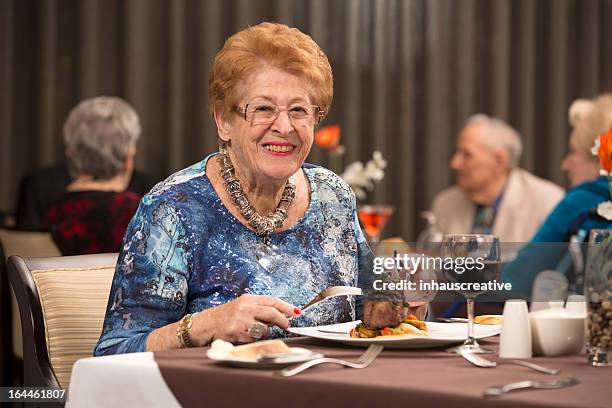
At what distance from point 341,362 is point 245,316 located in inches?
12.2

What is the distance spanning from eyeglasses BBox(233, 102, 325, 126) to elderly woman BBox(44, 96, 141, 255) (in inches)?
61.6

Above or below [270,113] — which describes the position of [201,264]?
below

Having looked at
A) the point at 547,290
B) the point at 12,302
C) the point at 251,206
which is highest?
the point at 251,206

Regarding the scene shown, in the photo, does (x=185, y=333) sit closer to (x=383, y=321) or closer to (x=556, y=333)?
(x=383, y=321)

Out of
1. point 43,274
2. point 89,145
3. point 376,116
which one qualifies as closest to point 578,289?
point 43,274

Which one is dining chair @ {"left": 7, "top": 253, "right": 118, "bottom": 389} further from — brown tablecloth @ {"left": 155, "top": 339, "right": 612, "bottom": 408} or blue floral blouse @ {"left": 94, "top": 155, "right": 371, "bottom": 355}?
brown tablecloth @ {"left": 155, "top": 339, "right": 612, "bottom": 408}

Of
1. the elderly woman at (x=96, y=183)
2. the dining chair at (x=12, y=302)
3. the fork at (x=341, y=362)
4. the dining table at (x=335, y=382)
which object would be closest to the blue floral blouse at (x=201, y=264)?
the dining table at (x=335, y=382)

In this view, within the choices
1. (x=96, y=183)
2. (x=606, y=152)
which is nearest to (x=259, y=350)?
(x=606, y=152)

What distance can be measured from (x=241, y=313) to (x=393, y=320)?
248 millimetres

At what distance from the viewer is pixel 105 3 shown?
6.29 metres

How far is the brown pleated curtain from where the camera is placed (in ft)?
20.5

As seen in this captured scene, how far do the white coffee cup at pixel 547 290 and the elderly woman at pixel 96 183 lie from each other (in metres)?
2.20

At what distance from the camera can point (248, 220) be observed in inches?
84.7

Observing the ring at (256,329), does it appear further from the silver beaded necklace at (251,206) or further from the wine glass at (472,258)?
the silver beaded necklace at (251,206)
